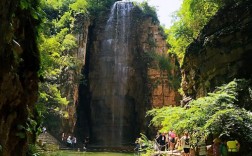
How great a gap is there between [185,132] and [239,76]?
3.56 m

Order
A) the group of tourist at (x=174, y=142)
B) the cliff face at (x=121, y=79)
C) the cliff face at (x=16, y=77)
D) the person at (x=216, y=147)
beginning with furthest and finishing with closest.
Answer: the cliff face at (x=121, y=79) < the group of tourist at (x=174, y=142) < the person at (x=216, y=147) < the cliff face at (x=16, y=77)

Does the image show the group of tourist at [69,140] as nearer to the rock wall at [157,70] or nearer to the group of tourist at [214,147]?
the rock wall at [157,70]

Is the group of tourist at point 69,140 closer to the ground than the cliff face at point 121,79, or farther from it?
closer to the ground

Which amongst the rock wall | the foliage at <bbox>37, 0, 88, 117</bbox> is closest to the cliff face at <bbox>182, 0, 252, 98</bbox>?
the foliage at <bbox>37, 0, 88, 117</bbox>

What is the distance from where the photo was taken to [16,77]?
6723mm

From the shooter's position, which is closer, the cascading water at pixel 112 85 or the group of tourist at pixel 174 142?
the group of tourist at pixel 174 142

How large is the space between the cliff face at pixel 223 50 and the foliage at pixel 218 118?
1231 mm

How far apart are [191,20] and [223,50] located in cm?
756

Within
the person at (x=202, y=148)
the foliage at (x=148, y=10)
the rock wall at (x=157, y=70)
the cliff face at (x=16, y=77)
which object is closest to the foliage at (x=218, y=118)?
the person at (x=202, y=148)

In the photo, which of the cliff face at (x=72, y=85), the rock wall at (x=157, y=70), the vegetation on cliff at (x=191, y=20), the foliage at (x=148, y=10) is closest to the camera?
the vegetation on cliff at (x=191, y=20)

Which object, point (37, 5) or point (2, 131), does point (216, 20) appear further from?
point (2, 131)

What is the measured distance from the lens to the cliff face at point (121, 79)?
1318 inches

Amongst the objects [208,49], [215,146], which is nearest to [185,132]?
[215,146]

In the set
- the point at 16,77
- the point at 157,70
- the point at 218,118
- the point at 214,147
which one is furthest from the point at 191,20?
the point at 16,77
